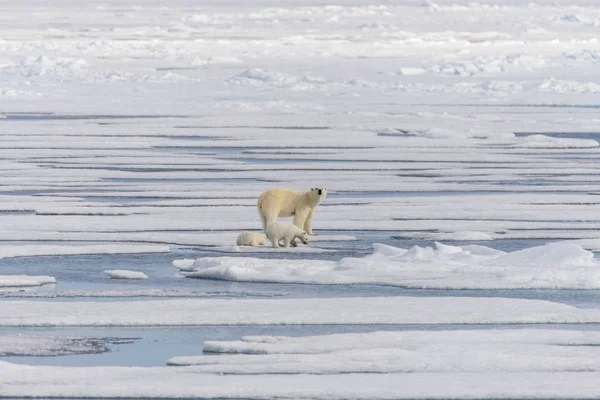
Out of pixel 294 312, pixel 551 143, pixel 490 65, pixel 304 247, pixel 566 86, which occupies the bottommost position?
pixel 294 312

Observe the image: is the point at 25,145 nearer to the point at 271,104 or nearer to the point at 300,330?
the point at 271,104

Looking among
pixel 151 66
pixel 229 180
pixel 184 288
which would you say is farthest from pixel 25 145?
pixel 151 66

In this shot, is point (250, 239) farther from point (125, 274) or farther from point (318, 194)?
point (125, 274)

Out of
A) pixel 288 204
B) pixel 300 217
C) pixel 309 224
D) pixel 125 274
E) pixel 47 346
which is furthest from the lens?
pixel 309 224

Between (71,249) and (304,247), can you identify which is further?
(304,247)

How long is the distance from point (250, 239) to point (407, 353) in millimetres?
3128

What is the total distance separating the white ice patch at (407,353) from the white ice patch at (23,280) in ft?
6.02

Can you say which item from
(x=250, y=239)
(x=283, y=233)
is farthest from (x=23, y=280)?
(x=283, y=233)

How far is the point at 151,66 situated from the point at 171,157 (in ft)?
64.3

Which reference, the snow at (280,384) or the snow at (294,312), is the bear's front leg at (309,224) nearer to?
the snow at (294,312)

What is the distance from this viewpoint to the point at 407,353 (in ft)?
17.3

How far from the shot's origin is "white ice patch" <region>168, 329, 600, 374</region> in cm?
508

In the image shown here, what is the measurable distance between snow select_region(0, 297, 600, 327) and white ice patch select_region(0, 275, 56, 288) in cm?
55

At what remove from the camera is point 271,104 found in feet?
79.4
